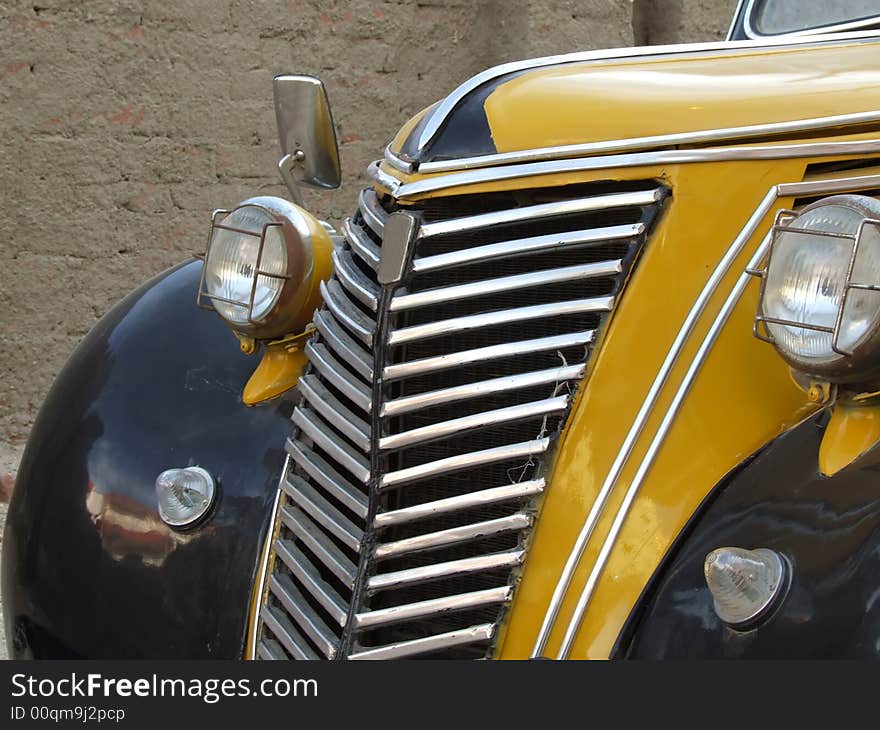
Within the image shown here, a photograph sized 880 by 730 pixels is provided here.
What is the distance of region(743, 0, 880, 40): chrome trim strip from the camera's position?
9.22 feet

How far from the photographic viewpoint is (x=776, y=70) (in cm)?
215

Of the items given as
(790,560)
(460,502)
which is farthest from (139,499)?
(790,560)

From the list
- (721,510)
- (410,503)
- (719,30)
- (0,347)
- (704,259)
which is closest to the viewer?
(721,510)

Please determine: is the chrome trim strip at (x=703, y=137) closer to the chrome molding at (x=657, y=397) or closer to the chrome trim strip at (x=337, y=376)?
the chrome molding at (x=657, y=397)

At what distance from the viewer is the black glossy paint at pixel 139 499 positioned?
93.2 inches

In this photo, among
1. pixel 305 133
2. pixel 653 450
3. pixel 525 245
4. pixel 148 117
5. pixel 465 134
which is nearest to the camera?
pixel 653 450

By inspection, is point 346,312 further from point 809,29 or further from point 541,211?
point 809,29

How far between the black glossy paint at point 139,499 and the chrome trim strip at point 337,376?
0.76ft

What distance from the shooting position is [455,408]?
2.06 meters

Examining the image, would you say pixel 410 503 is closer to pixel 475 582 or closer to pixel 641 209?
pixel 475 582

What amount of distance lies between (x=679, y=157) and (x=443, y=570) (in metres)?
0.69

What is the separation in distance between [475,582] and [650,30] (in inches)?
208

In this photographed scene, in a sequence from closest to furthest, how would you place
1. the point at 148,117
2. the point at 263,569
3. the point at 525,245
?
the point at 525,245 < the point at 263,569 < the point at 148,117

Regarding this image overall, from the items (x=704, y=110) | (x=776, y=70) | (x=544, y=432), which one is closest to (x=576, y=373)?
(x=544, y=432)
